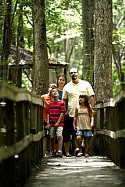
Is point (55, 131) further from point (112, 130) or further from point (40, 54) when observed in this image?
point (40, 54)

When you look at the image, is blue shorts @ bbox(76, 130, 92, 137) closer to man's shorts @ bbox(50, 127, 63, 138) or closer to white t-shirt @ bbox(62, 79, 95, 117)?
man's shorts @ bbox(50, 127, 63, 138)

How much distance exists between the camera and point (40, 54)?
17188 millimetres

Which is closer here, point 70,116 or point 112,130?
point 112,130

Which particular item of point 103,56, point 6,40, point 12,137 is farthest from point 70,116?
point 6,40

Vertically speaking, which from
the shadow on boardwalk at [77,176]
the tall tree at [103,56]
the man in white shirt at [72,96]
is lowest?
the shadow on boardwalk at [77,176]

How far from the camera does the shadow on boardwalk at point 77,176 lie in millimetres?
7711

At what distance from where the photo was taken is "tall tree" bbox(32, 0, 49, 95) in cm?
1700

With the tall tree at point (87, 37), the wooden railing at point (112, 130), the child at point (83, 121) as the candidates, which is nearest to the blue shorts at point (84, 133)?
the child at point (83, 121)

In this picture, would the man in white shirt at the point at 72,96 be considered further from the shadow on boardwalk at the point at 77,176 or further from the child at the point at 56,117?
the shadow on boardwalk at the point at 77,176

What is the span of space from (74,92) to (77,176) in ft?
18.9

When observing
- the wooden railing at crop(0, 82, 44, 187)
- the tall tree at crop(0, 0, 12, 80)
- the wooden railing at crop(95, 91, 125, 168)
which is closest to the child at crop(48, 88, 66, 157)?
the wooden railing at crop(95, 91, 125, 168)

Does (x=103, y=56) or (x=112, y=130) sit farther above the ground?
(x=103, y=56)

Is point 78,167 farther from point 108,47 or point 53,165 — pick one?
point 108,47

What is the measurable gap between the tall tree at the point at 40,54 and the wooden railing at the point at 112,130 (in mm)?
2542
